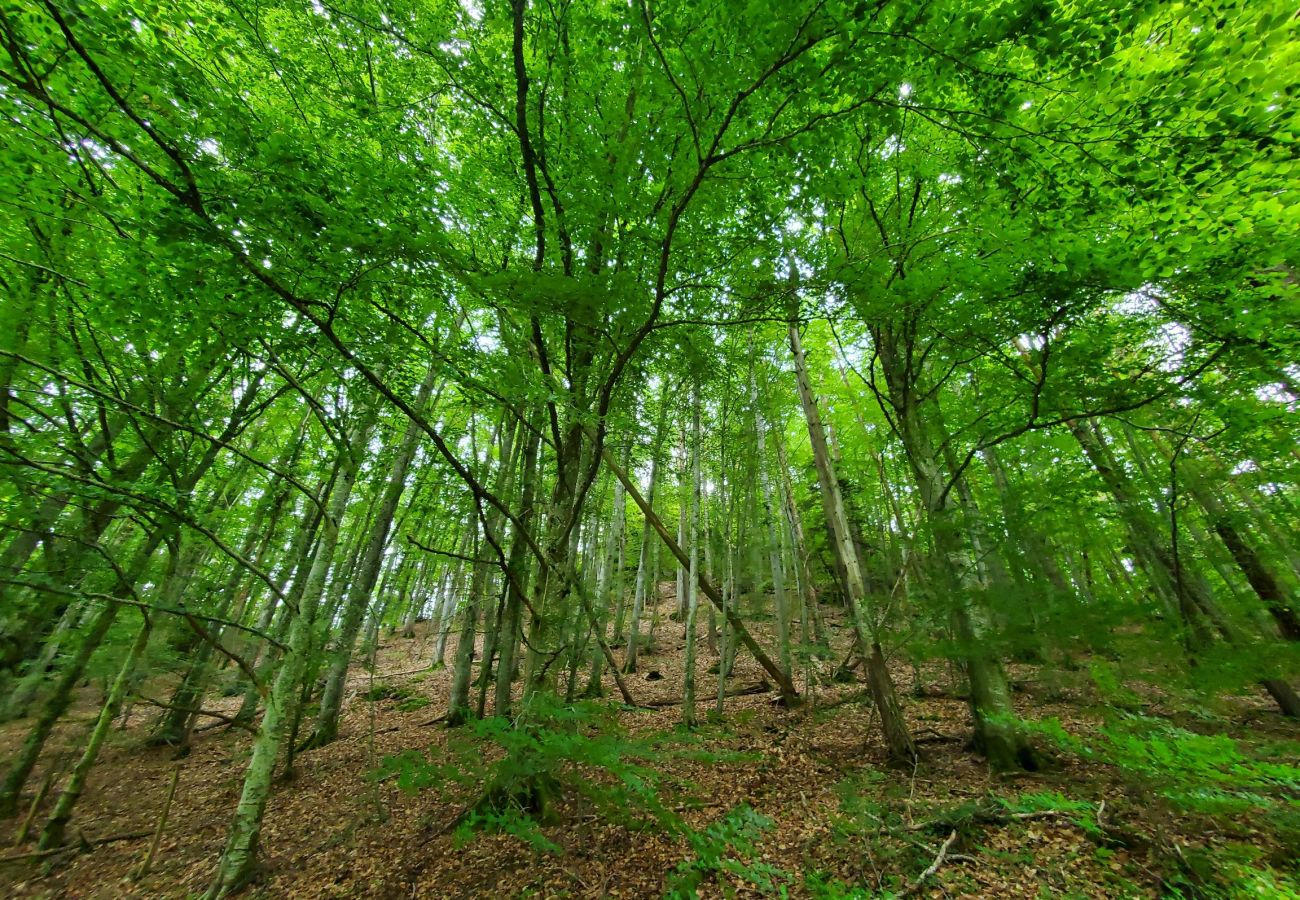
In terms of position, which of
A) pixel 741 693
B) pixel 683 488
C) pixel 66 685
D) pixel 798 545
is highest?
pixel 683 488

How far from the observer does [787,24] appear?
224 centimetres

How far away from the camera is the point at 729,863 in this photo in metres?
3.26

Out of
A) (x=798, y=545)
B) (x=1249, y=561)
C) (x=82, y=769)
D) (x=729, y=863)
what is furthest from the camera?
(x=798, y=545)

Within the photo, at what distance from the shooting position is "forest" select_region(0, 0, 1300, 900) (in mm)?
3012

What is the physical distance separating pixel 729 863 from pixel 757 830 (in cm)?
108

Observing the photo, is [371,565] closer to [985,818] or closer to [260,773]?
[260,773]

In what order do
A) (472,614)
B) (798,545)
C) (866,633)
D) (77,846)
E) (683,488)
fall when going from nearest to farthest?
1. (77,846)
2. (866,633)
3. (472,614)
4. (798,545)
5. (683,488)

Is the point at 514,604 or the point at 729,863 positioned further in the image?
the point at 514,604

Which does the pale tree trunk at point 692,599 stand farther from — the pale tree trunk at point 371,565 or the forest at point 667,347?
the pale tree trunk at point 371,565

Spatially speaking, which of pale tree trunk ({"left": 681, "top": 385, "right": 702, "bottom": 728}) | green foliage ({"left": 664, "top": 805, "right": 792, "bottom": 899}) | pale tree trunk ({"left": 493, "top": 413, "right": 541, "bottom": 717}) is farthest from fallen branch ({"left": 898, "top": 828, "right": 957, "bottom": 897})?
pale tree trunk ({"left": 493, "top": 413, "right": 541, "bottom": 717})

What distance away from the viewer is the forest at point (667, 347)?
9.88 feet

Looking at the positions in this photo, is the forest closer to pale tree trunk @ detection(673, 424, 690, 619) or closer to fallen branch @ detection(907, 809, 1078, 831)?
fallen branch @ detection(907, 809, 1078, 831)

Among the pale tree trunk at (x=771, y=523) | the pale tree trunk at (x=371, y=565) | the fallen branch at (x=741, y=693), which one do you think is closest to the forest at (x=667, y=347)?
the pale tree trunk at (x=371, y=565)

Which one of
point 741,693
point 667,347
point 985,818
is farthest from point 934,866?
point 741,693
